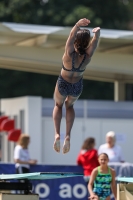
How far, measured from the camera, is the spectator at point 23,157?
1495 centimetres

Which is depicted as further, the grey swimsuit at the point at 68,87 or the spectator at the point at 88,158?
the spectator at the point at 88,158

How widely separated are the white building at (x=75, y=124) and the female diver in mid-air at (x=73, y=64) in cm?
871

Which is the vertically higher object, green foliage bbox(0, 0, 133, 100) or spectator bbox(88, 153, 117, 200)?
green foliage bbox(0, 0, 133, 100)

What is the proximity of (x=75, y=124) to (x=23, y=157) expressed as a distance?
4.02 m

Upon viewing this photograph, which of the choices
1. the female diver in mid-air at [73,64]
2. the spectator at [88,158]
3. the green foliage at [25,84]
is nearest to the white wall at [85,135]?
the spectator at [88,158]

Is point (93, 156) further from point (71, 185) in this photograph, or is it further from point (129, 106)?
point (129, 106)

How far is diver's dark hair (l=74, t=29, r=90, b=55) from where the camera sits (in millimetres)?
9039

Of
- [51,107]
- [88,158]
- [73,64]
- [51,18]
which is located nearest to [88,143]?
[88,158]

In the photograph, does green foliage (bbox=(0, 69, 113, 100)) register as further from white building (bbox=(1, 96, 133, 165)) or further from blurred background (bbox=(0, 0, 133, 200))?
white building (bbox=(1, 96, 133, 165))

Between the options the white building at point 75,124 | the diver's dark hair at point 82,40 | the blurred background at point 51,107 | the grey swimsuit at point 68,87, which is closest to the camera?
the diver's dark hair at point 82,40

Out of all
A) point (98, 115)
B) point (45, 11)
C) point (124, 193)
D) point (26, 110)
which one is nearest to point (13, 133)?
point (26, 110)

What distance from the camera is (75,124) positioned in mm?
19000

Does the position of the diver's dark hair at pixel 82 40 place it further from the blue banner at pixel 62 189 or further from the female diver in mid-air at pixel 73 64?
the blue banner at pixel 62 189

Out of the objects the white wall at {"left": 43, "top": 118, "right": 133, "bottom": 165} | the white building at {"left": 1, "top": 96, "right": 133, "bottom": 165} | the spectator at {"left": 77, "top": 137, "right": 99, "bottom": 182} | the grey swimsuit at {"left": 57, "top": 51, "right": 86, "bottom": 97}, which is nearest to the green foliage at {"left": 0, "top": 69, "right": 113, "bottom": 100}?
the white building at {"left": 1, "top": 96, "right": 133, "bottom": 165}
